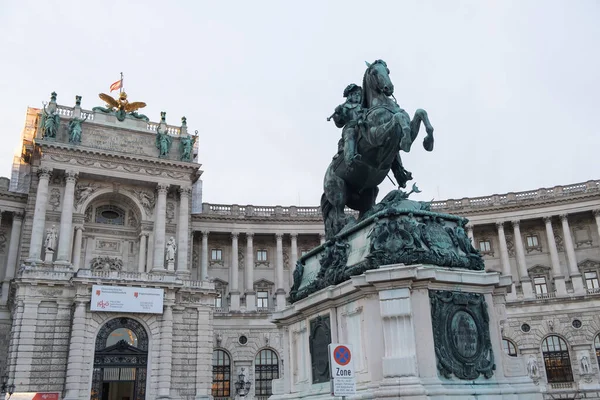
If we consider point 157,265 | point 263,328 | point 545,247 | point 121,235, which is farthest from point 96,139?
point 545,247

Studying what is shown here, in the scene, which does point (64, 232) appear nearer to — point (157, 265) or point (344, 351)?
point (157, 265)

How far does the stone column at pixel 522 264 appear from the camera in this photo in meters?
48.8

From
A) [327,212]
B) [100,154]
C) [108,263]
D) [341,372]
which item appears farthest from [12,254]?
[341,372]

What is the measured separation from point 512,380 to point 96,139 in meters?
43.0

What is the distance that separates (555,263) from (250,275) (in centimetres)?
2684

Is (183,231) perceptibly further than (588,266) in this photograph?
No

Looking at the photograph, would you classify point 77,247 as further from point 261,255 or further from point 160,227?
point 261,255

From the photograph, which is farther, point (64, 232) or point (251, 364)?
point (251, 364)

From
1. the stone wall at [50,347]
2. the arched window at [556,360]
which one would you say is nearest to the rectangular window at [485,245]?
the arched window at [556,360]

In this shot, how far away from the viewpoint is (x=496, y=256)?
173ft

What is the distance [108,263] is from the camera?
45.2m

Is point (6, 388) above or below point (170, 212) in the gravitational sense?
below

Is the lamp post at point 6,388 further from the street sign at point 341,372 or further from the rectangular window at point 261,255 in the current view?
the street sign at point 341,372

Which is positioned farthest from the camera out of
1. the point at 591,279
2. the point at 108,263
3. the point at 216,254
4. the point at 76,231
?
the point at 216,254
